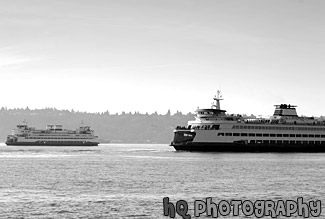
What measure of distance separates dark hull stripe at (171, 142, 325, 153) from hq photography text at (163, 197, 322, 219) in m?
82.8

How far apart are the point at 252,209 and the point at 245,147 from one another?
305ft

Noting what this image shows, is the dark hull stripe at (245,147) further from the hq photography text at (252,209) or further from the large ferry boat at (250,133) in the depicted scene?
the hq photography text at (252,209)

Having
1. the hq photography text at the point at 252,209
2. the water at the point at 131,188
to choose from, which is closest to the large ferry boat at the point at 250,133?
the water at the point at 131,188

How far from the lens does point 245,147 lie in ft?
449

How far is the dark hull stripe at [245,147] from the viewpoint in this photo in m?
134

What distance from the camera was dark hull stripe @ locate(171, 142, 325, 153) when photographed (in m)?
134

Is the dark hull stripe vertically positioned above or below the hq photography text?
above

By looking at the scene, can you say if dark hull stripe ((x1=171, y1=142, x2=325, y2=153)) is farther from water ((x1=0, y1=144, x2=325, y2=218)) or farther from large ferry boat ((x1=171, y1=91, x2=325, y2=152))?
water ((x1=0, y1=144, x2=325, y2=218))

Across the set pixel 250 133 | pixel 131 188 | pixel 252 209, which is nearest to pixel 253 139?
pixel 250 133

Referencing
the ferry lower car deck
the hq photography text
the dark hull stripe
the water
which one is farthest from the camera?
the ferry lower car deck

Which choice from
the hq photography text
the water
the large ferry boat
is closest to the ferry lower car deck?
the large ferry boat

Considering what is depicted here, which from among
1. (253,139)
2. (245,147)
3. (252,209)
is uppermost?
(253,139)

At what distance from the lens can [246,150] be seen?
137625 millimetres

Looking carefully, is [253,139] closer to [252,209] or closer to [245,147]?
[245,147]
